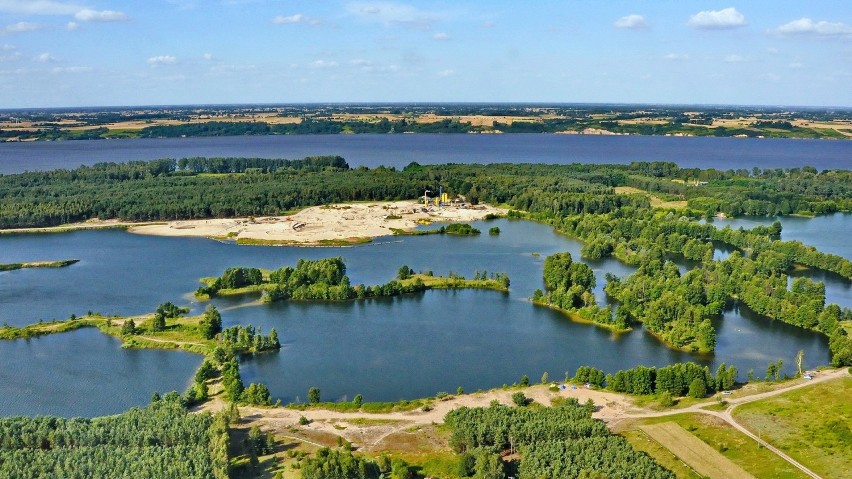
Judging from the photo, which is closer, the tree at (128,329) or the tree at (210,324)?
the tree at (210,324)

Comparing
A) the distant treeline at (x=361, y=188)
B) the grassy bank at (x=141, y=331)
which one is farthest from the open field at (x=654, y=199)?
the grassy bank at (x=141, y=331)

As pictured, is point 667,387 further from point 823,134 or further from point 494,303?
point 823,134

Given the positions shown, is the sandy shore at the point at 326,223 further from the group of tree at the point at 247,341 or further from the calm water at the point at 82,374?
the calm water at the point at 82,374

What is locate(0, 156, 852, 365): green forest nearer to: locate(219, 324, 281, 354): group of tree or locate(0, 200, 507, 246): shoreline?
locate(0, 200, 507, 246): shoreline

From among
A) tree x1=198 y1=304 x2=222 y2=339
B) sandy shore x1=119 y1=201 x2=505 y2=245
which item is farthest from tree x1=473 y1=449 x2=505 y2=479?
sandy shore x1=119 y1=201 x2=505 y2=245

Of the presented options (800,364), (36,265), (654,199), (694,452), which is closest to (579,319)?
(800,364)
